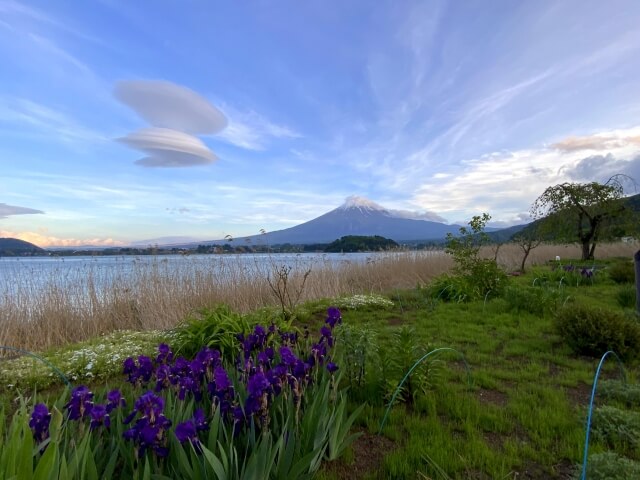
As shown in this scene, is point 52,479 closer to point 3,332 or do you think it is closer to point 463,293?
point 3,332

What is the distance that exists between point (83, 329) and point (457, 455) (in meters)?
6.31

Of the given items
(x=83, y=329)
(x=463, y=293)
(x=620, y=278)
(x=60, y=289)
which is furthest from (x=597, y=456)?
(x=620, y=278)

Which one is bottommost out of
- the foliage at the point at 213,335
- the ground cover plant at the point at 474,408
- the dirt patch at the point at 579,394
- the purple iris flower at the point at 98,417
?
the dirt patch at the point at 579,394

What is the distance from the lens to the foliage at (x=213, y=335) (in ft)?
13.1

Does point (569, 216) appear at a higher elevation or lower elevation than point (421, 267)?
higher

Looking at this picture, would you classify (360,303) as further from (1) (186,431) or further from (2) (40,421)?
(2) (40,421)

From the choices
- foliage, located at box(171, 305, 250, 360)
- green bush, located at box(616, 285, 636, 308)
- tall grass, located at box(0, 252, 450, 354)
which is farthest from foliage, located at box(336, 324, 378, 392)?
green bush, located at box(616, 285, 636, 308)

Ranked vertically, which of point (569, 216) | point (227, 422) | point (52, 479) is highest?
point (569, 216)

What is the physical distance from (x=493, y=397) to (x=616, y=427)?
824 millimetres

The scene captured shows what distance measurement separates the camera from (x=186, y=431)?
143 centimetres

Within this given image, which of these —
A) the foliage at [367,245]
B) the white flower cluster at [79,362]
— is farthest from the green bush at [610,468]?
the foliage at [367,245]

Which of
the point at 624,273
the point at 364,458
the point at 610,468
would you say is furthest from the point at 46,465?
the point at 624,273

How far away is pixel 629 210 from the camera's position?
48.4 ft

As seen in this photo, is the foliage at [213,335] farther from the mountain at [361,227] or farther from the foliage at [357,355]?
the mountain at [361,227]
